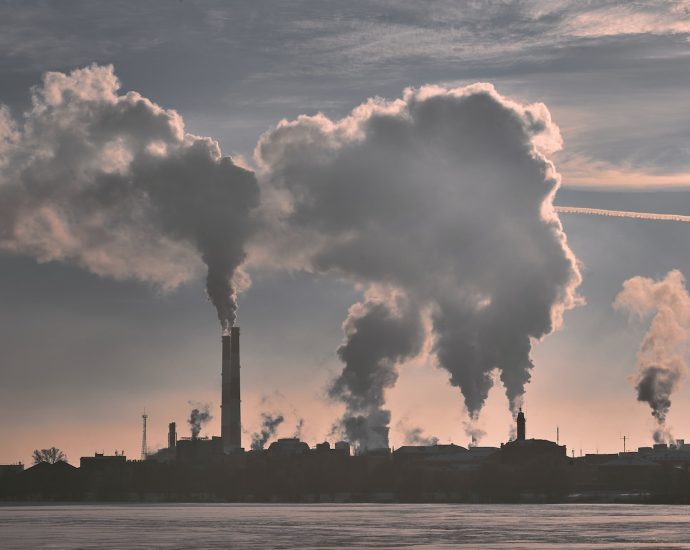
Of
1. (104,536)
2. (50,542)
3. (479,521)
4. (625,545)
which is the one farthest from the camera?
(479,521)

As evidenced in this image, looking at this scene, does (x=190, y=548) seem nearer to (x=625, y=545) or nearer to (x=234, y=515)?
(x=625, y=545)

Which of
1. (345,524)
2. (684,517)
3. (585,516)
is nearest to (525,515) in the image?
(585,516)

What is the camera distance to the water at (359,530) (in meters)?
99.6

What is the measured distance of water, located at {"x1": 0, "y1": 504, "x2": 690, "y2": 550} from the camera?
9962 centimetres

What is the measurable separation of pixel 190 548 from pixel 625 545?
26.6 m

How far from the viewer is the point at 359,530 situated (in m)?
118

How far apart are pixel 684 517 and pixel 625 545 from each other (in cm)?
4647

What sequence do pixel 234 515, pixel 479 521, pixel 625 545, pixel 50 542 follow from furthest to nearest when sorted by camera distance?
1. pixel 234 515
2. pixel 479 521
3. pixel 50 542
4. pixel 625 545

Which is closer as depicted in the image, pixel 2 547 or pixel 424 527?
pixel 2 547

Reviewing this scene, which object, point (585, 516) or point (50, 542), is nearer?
point (50, 542)

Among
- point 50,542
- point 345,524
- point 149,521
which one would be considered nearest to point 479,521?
point 345,524

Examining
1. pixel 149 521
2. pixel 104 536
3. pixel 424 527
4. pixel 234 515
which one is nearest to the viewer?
pixel 104 536

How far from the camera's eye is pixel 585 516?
147m

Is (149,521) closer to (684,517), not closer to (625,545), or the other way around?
(684,517)
